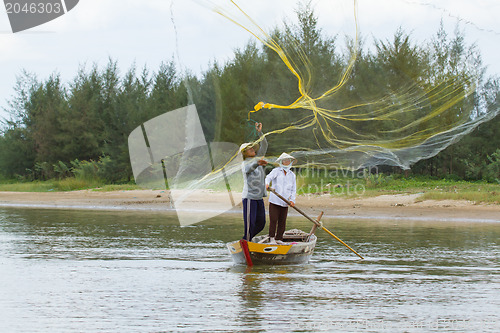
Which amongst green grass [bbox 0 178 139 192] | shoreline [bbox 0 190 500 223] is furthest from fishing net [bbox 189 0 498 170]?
green grass [bbox 0 178 139 192]

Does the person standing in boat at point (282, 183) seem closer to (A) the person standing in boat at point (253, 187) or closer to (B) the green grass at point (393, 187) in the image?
(A) the person standing in boat at point (253, 187)

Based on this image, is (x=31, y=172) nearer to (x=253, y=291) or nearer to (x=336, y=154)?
(x=336, y=154)

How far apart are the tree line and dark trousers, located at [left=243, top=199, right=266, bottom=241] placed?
3263 millimetres

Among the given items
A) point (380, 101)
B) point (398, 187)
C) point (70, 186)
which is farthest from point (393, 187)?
point (70, 186)

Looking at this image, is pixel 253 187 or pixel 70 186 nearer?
pixel 253 187

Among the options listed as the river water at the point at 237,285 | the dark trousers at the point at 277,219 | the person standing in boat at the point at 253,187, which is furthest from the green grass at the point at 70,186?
the person standing in boat at the point at 253,187

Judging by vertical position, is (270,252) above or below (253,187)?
below

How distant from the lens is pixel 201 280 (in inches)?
421

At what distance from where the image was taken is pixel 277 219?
12531 millimetres

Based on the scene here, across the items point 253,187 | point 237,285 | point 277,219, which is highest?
point 253,187

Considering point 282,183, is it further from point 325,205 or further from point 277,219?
point 325,205

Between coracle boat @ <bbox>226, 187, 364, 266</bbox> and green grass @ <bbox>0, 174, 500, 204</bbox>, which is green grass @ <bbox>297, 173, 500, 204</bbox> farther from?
coracle boat @ <bbox>226, 187, 364, 266</bbox>

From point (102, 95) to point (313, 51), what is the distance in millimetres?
32013

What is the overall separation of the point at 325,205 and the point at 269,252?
1334 centimetres
